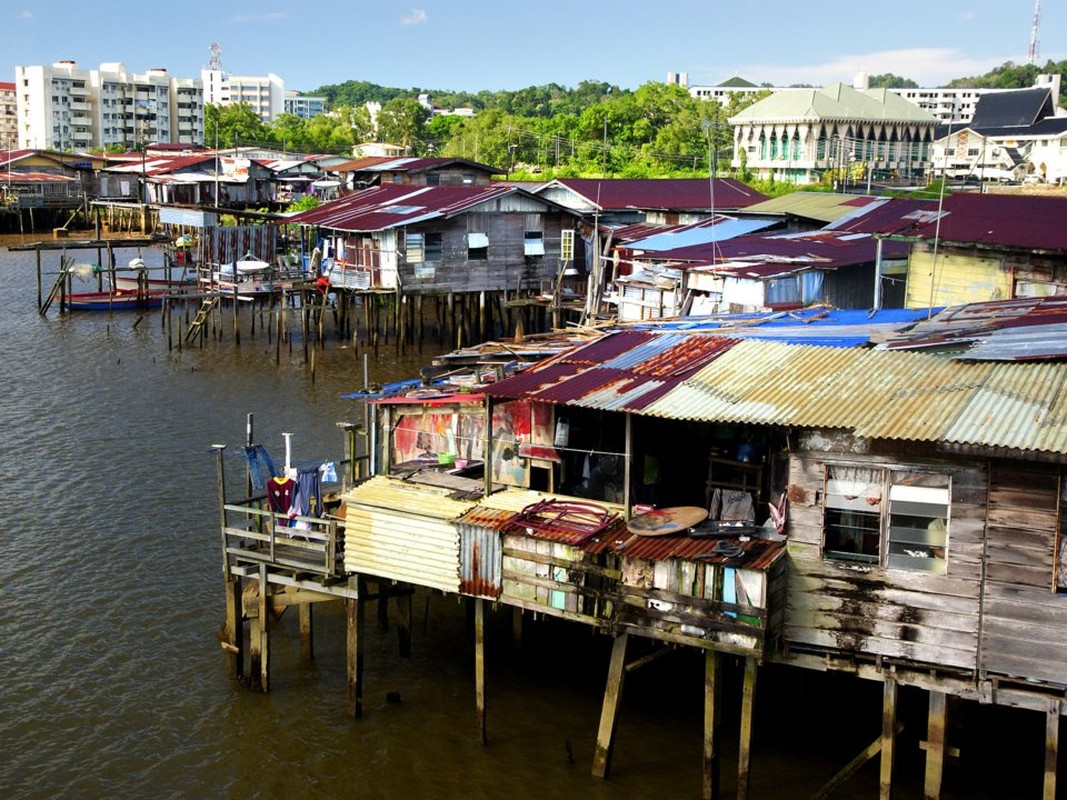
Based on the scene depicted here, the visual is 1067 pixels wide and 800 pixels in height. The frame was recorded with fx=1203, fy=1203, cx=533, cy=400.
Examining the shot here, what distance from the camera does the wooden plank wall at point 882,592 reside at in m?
12.3

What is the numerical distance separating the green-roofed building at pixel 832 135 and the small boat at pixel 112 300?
37305 millimetres

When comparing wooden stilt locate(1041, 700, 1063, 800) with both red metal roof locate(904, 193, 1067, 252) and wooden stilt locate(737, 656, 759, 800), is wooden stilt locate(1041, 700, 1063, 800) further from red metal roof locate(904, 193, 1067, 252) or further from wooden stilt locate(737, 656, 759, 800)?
red metal roof locate(904, 193, 1067, 252)

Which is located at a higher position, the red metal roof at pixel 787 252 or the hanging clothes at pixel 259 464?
the red metal roof at pixel 787 252

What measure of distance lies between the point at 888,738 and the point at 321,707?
765 cm

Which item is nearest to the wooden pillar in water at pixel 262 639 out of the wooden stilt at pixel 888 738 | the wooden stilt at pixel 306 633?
the wooden stilt at pixel 306 633

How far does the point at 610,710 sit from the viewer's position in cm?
1380

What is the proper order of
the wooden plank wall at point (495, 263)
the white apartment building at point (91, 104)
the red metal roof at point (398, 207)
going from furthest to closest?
the white apartment building at point (91, 104)
the wooden plank wall at point (495, 263)
the red metal roof at point (398, 207)

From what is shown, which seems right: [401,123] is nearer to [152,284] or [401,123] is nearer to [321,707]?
[152,284]

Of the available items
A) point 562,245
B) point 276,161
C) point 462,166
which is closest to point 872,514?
point 562,245

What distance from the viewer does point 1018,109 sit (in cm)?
8675

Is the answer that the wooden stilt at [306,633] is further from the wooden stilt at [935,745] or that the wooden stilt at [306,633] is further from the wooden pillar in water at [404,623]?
the wooden stilt at [935,745]

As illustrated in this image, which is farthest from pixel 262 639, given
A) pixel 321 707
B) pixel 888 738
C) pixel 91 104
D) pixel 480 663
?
pixel 91 104

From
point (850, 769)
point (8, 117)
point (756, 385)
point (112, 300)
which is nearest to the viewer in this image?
point (850, 769)

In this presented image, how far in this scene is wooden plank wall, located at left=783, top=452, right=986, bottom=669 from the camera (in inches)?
483
